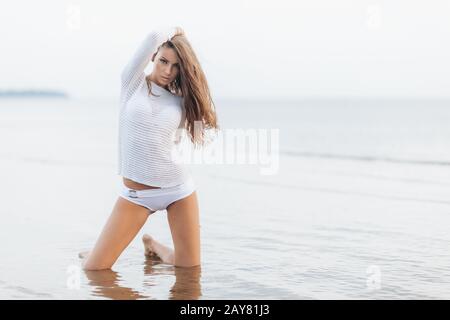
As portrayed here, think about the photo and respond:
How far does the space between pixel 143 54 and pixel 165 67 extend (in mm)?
231

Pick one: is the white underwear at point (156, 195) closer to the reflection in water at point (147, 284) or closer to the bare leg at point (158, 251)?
the reflection in water at point (147, 284)

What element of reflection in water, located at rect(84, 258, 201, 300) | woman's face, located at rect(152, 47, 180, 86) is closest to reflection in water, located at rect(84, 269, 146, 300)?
reflection in water, located at rect(84, 258, 201, 300)

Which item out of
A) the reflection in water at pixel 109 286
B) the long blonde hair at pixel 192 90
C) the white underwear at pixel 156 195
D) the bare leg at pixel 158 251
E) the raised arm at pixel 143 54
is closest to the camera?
the reflection in water at pixel 109 286

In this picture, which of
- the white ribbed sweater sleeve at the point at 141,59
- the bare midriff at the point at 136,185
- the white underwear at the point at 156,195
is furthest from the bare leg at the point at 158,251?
the white ribbed sweater sleeve at the point at 141,59

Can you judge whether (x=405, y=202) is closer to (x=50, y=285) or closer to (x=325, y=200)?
(x=325, y=200)

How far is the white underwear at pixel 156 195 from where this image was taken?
19.9 ft

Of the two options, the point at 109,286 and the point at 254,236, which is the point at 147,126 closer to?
the point at 109,286

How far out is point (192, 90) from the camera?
19.6 feet

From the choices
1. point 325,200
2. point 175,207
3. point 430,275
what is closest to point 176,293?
point 175,207

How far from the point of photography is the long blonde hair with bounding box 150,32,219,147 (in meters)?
5.89

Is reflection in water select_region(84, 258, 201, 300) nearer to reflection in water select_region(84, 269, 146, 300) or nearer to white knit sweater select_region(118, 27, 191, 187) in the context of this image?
reflection in water select_region(84, 269, 146, 300)

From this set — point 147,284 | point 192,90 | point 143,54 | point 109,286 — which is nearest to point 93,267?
point 109,286

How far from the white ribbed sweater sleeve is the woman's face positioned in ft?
0.37

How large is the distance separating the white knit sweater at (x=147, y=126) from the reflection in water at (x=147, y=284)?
88cm
